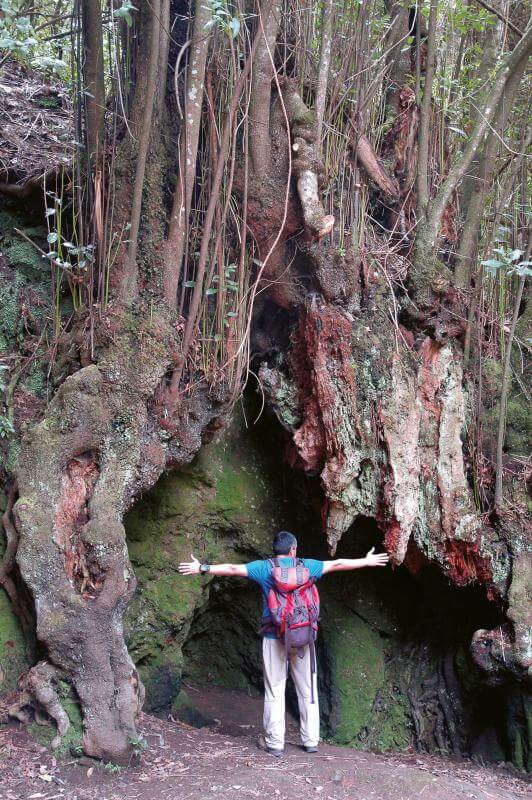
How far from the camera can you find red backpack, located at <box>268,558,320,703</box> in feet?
15.3

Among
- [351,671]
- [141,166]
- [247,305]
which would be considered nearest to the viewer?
[141,166]

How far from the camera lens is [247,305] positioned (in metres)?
5.61

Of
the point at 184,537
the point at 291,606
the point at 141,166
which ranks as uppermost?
the point at 141,166

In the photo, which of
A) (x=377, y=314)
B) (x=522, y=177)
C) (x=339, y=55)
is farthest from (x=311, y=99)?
(x=522, y=177)

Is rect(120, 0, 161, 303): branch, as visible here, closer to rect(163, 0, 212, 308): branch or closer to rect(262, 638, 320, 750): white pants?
rect(163, 0, 212, 308): branch

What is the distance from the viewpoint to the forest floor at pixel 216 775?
3.77 metres

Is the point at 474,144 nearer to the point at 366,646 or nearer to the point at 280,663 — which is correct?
the point at 280,663

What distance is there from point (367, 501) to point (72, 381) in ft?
8.22

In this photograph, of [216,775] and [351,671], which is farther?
[351,671]

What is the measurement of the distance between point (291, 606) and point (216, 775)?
112 cm

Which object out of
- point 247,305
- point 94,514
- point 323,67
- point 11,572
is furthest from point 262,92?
point 11,572

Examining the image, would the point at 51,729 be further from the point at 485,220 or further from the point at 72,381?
the point at 485,220

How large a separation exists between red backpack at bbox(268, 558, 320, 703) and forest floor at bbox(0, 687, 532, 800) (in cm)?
77

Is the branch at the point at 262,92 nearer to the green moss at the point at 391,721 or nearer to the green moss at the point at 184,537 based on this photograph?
the green moss at the point at 184,537
